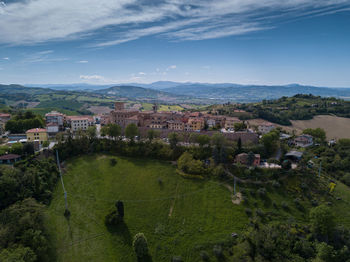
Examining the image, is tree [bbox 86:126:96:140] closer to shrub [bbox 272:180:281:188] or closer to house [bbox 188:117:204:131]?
house [bbox 188:117:204:131]

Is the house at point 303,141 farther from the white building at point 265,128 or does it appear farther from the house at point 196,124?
the house at point 196,124

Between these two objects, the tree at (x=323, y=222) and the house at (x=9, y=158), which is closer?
the tree at (x=323, y=222)

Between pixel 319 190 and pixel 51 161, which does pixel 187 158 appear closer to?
pixel 319 190

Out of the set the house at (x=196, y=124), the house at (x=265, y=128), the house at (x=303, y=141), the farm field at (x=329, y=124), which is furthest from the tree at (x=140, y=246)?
the farm field at (x=329, y=124)

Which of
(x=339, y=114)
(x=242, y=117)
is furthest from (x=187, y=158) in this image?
(x=339, y=114)

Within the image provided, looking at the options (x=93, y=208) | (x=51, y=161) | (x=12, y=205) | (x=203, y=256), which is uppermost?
(x=51, y=161)

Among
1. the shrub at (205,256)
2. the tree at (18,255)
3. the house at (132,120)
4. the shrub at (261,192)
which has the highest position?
the house at (132,120)

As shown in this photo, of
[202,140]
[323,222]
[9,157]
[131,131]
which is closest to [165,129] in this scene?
[131,131]
